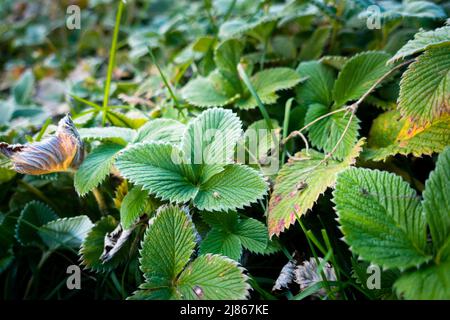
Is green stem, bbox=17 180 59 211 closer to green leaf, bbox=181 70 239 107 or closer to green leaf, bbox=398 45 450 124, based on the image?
green leaf, bbox=181 70 239 107

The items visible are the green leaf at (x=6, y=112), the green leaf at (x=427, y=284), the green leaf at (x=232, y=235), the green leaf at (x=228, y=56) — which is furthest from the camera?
the green leaf at (x=6, y=112)

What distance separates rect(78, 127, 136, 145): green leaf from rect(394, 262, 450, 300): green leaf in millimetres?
603

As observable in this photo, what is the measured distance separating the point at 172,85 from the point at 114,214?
20.1 inches

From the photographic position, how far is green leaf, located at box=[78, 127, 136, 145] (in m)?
0.86

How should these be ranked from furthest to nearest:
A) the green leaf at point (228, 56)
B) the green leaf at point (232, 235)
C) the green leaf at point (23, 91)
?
the green leaf at point (23, 91), the green leaf at point (228, 56), the green leaf at point (232, 235)

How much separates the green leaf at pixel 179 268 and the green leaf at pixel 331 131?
0.33 m

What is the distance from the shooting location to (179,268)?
0.71m

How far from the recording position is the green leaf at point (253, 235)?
76 cm

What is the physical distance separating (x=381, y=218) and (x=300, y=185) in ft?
0.55

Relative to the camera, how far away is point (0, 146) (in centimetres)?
78

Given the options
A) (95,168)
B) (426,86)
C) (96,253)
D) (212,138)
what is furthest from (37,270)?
(426,86)

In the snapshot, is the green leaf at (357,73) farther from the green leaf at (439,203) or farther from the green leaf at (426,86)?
the green leaf at (439,203)

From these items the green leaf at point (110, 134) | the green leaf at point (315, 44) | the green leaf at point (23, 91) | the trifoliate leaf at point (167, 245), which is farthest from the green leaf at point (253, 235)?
the green leaf at point (23, 91)
